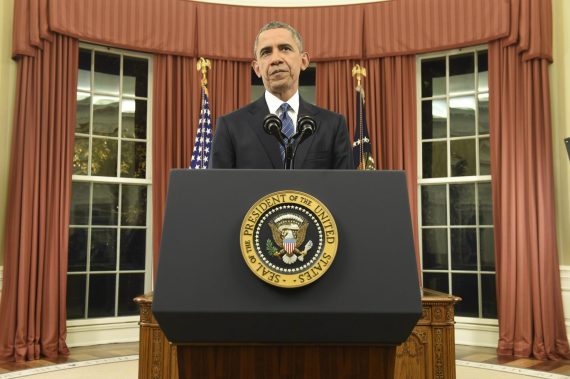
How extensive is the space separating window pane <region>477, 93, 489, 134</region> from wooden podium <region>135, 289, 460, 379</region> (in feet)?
8.95

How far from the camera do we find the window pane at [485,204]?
5.82m

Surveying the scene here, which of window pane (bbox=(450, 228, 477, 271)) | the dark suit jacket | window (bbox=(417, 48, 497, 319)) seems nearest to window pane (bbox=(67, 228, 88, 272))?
window (bbox=(417, 48, 497, 319))

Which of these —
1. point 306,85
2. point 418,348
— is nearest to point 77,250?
point 306,85

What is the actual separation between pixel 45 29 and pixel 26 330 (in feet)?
8.74

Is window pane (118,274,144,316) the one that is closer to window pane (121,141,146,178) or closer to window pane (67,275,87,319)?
window pane (67,275,87,319)

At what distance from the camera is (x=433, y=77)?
6223 millimetres

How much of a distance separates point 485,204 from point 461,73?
139 centimetres

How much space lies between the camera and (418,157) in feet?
20.1

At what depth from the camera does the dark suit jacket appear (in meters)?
1.43

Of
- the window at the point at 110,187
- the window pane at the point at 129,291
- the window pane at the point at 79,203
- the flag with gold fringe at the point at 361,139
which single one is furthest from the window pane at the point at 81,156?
the flag with gold fringe at the point at 361,139

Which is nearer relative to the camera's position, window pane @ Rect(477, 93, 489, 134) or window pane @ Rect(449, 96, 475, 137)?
window pane @ Rect(477, 93, 489, 134)

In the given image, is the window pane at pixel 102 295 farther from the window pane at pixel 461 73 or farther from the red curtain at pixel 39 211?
the window pane at pixel 461 73

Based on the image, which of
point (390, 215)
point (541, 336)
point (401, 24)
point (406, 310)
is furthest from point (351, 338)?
point (401, 24)

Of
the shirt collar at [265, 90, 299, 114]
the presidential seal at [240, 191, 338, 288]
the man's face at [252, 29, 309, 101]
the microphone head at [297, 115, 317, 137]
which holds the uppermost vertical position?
the man's face at [252, 29, 309, 101]
